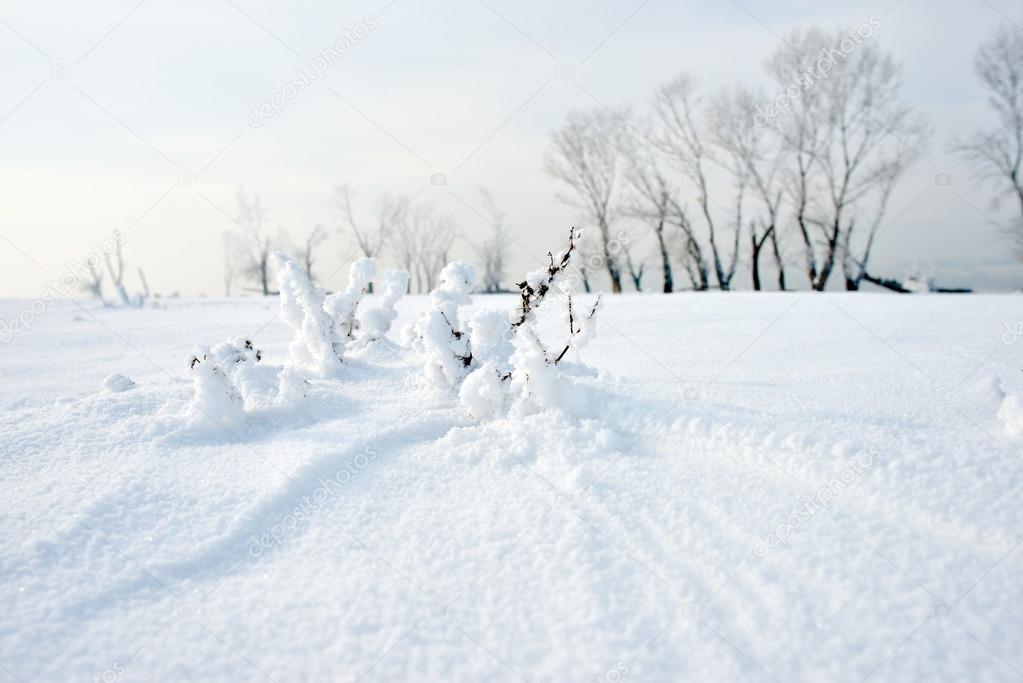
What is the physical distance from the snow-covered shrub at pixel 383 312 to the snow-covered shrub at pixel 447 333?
98cm

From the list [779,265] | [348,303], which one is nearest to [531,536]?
[348,303]

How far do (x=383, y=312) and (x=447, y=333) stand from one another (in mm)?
1327

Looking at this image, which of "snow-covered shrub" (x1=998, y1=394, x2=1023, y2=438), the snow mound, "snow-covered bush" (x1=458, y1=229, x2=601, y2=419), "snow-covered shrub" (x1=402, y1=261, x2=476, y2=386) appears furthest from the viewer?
the snow mound

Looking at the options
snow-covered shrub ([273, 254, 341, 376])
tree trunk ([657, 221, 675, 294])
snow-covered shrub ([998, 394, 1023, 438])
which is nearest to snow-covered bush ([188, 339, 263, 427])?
snow-covered shrub ([273, 254, 341, 376])

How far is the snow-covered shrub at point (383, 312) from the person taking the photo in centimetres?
469

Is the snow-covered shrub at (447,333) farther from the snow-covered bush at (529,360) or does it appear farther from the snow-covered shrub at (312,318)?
the snow-covered shrub at (312,318)

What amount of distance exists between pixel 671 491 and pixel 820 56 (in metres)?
20.3

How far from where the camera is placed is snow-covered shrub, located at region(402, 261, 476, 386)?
3570mm

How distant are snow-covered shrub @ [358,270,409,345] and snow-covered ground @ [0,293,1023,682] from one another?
3.54 feet

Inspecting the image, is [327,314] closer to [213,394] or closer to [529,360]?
[213,394]

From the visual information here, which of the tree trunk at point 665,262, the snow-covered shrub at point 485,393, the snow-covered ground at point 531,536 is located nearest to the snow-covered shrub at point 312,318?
the snow-covered ground at point 531,536

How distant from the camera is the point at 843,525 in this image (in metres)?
2.22

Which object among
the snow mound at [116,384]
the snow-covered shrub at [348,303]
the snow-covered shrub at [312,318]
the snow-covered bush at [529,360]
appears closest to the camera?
the snow-covered bush at [529,360]

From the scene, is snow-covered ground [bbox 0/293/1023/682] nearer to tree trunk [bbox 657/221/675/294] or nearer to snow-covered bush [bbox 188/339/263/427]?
snow-covered bush [bbox 188/339/263/427]
